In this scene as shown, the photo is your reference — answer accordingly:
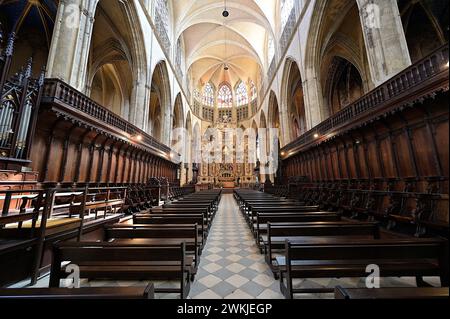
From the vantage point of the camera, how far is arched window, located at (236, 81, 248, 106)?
30.6m

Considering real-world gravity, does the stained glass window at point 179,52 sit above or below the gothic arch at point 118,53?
above

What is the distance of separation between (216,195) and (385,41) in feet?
29.1

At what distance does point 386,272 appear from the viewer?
1862 millimetres

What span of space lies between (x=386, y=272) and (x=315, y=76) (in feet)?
39.3

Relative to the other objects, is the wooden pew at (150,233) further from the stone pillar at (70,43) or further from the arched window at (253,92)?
the arched window at (253,92)

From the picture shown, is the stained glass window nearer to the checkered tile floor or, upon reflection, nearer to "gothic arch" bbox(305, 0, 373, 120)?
"gothic arch" bbox(305, 0, 373, 120)

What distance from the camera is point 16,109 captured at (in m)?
4.46

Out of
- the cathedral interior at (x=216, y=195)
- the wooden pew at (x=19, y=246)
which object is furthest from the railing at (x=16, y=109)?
the wooden pew at (x=19, y=246)

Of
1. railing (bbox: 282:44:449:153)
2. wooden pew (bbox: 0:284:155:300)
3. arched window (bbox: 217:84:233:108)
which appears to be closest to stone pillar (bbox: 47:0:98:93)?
wooden pew (bbox: 0:284:155:300)

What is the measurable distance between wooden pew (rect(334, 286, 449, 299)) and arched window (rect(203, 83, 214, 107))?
103ft

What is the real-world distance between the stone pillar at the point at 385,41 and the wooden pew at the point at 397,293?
6.78m

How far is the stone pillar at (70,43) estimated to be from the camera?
5.70 metres

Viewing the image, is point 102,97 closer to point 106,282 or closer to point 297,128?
point 106,282

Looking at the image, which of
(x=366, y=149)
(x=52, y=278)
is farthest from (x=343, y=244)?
(x=366, y=149)
